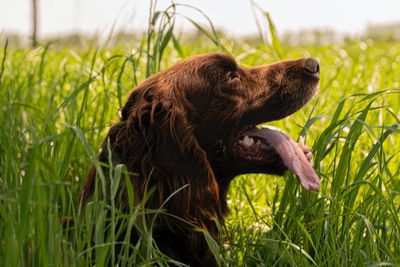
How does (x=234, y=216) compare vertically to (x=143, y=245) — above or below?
below

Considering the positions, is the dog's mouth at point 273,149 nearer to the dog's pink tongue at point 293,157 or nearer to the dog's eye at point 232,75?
the dog's pink tongue at point 293,157

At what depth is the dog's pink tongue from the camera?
11.9 ft

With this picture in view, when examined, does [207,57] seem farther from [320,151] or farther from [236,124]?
[320,151]

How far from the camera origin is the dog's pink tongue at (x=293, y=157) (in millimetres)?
3636

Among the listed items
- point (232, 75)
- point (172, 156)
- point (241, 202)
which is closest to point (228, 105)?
point (232, 75)

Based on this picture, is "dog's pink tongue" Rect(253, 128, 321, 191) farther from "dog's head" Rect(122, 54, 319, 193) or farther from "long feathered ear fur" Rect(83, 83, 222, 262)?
"long feathered ear fur" Rect(83, 83, 222, 262)

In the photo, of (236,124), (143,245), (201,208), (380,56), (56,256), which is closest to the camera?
(56,256)

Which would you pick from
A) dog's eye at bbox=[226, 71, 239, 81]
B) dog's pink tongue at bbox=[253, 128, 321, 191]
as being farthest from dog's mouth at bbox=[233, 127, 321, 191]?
dog's eye at bbox=[226, 71, 239, 81]

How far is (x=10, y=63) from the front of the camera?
630cm

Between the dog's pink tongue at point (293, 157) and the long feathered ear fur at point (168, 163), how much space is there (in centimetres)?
35

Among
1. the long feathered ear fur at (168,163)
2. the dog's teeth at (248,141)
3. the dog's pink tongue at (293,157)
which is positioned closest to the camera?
the long feathered ear fur at (168,163)

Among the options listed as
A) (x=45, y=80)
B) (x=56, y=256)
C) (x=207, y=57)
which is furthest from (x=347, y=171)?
(x=45, y=80)

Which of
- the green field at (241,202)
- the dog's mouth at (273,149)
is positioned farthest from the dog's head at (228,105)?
the green field at (241,202)

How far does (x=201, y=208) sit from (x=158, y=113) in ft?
1.44
